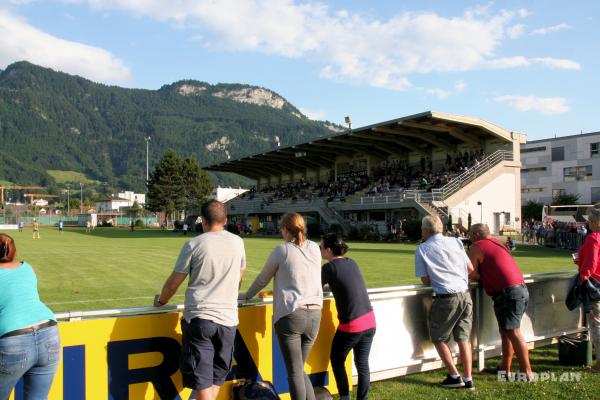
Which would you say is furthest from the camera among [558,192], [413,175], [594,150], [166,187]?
[166,187]

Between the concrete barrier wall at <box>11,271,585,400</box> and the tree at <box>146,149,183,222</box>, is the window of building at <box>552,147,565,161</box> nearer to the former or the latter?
the tree at <box>146,149,183,222</box>

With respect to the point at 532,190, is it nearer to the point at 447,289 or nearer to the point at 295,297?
the point at 447,289

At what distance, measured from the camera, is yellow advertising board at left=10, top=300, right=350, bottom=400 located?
4113 mm

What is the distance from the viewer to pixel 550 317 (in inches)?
290

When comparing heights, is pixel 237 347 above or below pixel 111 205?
below

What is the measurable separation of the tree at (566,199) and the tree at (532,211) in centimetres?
195

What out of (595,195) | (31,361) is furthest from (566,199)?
(31,361)

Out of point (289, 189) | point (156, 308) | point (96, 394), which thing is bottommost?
point (96, 394)

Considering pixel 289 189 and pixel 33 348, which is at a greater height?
pixel 289 189

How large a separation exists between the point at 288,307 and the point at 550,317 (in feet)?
16.1

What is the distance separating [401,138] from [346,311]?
135 ft

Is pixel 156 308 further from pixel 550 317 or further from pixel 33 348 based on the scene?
pixel 550 317

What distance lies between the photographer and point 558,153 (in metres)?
70.1

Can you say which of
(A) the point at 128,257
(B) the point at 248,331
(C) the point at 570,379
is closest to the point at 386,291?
(B) the point at 248,331
